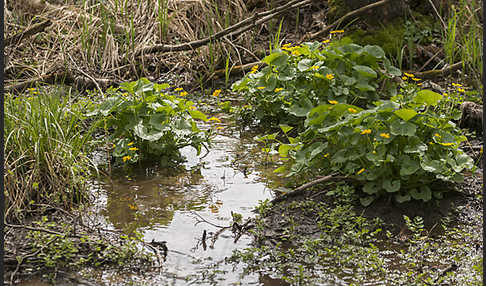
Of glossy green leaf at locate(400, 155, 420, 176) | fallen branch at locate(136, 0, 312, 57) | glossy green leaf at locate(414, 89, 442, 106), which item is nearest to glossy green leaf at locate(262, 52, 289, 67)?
glossy green leaf at locate(414, 89, 442, 106)

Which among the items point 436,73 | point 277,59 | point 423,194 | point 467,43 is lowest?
point 436,73

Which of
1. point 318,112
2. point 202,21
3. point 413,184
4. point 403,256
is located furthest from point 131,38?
point 403,256

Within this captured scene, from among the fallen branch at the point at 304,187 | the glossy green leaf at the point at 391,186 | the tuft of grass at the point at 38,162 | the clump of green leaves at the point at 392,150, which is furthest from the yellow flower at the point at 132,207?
the glossy green leaf at the point at 391,186

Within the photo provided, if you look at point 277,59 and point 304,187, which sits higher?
point 277,59

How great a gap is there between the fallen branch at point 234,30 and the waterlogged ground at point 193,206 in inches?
80.9

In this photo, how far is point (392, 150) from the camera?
375 cm

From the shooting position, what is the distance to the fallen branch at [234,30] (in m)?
6.89

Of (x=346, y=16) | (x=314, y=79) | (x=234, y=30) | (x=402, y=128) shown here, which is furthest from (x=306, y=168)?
(x=346, y=16)

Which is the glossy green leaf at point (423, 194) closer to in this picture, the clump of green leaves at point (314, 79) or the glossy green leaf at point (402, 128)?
the glossy green leaf at point (402, 128)

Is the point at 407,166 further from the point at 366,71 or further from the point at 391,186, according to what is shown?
the point at 366,71

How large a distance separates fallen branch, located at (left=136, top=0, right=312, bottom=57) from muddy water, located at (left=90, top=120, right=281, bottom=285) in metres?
2.07

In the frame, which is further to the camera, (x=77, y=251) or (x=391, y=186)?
(x=391, y=186)

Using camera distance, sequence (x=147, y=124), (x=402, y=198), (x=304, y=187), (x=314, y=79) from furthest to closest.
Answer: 1. (x=314, y=79)
2. (x=147, y=124)
3. (x=304, y=187)
4. (x=402, y=198)

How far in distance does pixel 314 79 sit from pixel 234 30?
2078 mm
